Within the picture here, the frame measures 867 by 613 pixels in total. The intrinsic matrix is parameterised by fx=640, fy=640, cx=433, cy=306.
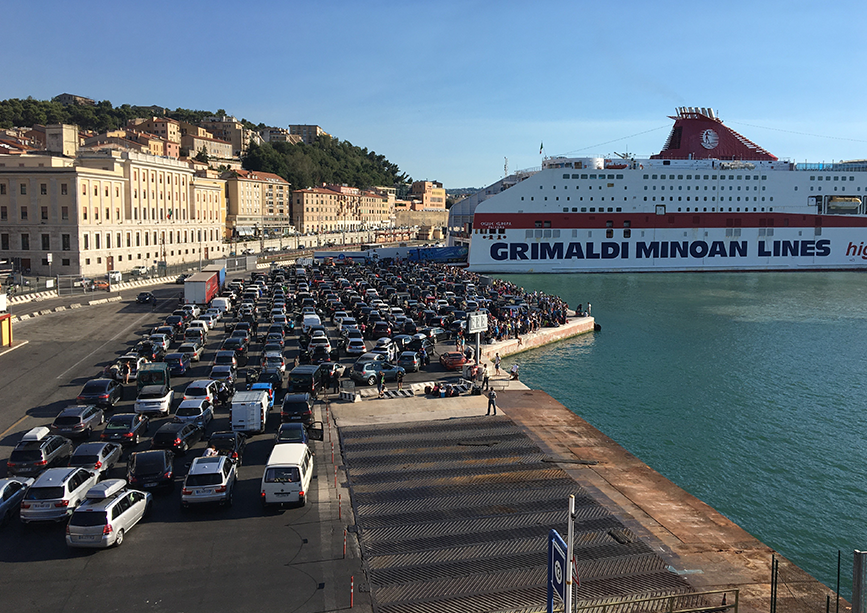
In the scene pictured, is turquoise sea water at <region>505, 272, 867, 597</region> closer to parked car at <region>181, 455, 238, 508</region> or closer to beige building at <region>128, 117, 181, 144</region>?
parked car at <region>181, 455, 238, 508</region>

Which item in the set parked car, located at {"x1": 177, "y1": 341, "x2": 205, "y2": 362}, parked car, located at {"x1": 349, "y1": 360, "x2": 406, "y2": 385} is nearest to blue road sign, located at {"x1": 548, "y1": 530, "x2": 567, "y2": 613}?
parked car, located at {"x1": 349, "y1": 360, "x2": 406, "y2": 385}

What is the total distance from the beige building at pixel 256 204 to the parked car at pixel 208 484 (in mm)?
77379

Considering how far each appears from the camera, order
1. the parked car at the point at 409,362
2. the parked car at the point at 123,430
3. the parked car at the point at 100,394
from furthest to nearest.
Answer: the parked car at the point at 409,362 → the parked car at the point at 100,394 → the parked car at the point at 123,430

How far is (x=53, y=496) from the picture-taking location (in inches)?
416

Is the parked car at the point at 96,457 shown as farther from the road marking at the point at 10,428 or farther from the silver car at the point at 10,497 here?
the road marking at the point at 10,428

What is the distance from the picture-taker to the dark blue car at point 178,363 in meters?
21.4

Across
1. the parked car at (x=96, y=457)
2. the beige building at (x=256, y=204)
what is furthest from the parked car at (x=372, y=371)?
the beige building at (x=256, y=204)

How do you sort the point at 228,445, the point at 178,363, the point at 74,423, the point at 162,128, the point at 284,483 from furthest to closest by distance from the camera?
the point at 162,128, the point at 178,363, the point at 74,423, the point at 228,445, the point at 284,483

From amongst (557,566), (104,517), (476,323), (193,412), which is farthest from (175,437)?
(476,323)

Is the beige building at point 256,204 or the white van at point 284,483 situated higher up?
the beige building at point 256,204

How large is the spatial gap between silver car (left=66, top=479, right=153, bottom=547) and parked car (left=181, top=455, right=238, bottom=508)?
2.63 ft

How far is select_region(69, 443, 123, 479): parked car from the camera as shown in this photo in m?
12.3

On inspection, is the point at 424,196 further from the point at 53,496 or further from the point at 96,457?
the point at 53,496

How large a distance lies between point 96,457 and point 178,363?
937cm
